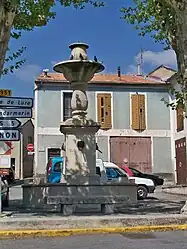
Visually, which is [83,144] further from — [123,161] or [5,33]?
[123,161]

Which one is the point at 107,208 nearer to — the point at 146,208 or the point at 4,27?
the point at 146,208

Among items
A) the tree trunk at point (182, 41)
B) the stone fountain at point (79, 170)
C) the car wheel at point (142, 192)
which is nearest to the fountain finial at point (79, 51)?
the stone fountain at point (79, 170)

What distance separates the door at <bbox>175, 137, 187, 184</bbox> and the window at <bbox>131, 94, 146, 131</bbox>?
2666mm

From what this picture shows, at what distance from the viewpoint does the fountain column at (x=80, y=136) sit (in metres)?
13.1

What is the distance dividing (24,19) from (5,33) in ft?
7.78

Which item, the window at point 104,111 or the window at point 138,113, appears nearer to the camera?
the window at point 104,111

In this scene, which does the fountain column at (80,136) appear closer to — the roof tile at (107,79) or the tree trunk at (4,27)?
the tree trunk at (4,27)

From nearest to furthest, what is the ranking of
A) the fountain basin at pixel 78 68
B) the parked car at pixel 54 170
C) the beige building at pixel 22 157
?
the fountain basin at pixel 78 68, the parked car at pixel 54 170, the beige building at pixel 22 157

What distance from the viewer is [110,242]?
27.2ft

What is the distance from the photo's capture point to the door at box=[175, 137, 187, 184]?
2860cm

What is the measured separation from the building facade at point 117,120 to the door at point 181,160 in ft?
2.94

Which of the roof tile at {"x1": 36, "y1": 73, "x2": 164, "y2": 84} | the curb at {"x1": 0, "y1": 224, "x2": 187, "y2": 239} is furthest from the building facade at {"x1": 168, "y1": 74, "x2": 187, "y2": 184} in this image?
the curb at {"x1": 0, "y1": 224, "x2": 187, "y2": 239}

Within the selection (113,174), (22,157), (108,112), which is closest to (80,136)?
(113,174)

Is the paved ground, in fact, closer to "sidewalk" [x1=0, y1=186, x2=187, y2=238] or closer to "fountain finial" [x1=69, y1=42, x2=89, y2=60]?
"sidewalk" [x1=0, y1=186, x2=187, y2=238]
